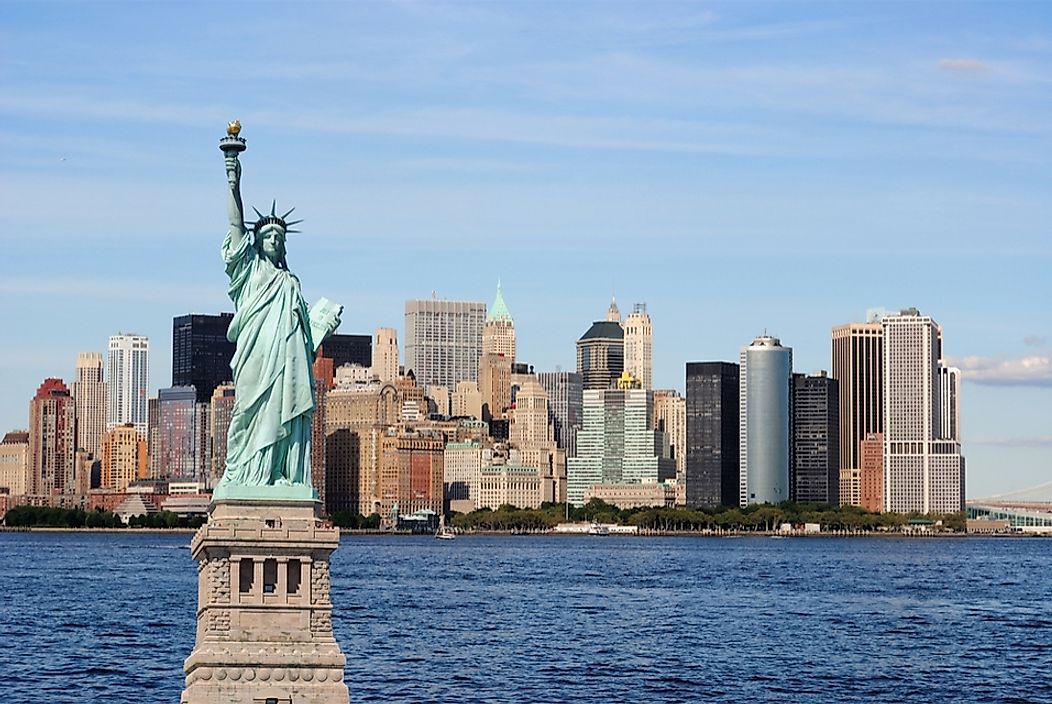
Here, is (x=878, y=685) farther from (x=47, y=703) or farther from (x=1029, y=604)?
(x=1029, y=604)

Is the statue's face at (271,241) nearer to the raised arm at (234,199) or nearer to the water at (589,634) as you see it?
the raised arm at (234,199)

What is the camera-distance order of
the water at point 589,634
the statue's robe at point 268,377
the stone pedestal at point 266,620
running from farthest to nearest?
1. the water at point 589,634
2. the statue's robe at point 268,377
3. the stone pedestal at point 266,620

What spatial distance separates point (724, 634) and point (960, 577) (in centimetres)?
6683

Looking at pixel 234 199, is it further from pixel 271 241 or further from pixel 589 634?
pixel 589 634

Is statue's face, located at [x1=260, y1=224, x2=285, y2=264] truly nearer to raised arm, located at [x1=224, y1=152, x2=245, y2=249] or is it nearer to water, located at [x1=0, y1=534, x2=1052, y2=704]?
raised arm, located at [x1=224, y1=152, x2=245, y2=249]

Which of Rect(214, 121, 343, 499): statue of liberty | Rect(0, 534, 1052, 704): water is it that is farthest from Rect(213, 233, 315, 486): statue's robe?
Rect(0, 534, 1052, 704): water

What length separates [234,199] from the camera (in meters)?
28.6

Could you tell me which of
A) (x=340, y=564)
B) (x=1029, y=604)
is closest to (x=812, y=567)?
(x=340, y=564)

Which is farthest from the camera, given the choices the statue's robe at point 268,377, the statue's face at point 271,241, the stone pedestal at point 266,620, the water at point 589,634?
the water at point 589,634

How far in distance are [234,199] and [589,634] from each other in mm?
52744

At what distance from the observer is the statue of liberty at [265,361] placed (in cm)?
2830

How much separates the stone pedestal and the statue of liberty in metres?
0.85

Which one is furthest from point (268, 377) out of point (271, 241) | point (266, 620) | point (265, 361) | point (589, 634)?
point (589, 634)

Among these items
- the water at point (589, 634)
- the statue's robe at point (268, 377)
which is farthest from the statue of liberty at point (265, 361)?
the water at point (589, 634)
